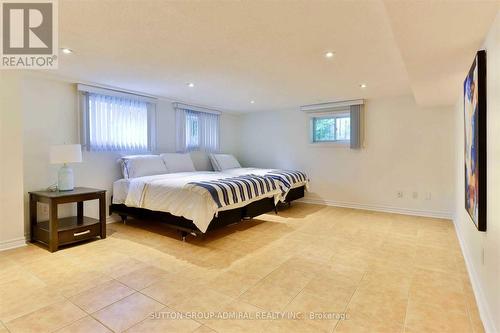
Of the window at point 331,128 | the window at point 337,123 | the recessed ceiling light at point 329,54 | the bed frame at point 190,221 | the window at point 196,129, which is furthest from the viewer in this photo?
the window at point 331,128

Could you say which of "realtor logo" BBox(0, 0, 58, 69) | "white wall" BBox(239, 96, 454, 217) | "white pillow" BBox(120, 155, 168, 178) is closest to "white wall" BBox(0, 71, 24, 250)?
"realtor logo" BBox(0, 0, 58, 69)

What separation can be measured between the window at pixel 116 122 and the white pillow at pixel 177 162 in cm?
33

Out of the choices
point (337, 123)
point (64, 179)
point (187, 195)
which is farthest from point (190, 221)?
point (337, 123)

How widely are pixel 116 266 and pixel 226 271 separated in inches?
42.0

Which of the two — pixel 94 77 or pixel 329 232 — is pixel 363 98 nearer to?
pixel 329 232

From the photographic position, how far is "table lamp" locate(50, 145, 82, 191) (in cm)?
318

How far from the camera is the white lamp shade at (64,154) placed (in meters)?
3.18

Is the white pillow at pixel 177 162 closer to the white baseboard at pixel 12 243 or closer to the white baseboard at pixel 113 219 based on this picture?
the white baseboard at pixel 113 219

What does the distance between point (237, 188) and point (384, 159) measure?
303 centimetres

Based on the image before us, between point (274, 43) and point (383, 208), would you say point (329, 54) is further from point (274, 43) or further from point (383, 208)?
point (383, 208)

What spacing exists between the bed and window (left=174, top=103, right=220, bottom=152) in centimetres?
59

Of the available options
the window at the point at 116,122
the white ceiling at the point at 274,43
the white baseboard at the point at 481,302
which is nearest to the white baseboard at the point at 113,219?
the window at the point at 116,122

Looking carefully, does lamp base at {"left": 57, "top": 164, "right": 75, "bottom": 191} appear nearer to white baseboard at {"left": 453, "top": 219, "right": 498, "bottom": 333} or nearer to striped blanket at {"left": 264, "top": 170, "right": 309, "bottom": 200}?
striped blanket at {"left": 264, "top": 170, "right": 309, "bottom": 200}

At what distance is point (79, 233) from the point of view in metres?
3.15
